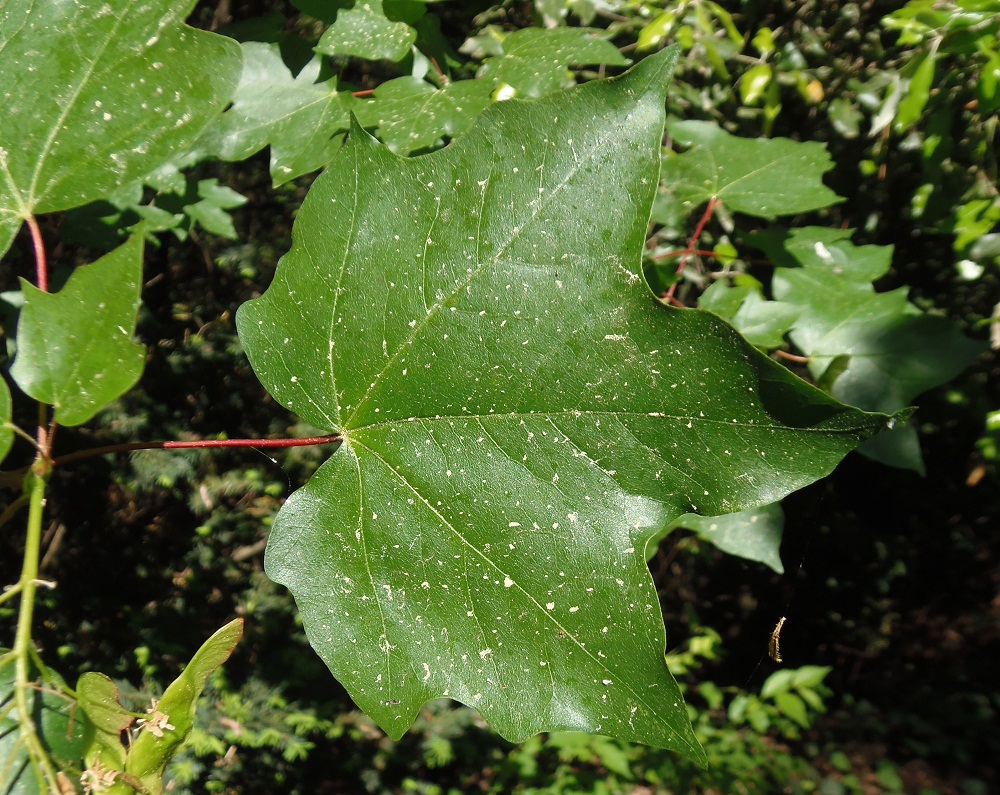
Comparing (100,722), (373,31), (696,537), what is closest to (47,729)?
(100,722)

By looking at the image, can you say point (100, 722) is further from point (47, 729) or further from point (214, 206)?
point (214, 206)

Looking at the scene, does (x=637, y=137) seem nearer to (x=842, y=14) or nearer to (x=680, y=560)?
(x=842, y=14)

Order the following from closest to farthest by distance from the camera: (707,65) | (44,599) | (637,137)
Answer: (637,137) < (707,65) < (44,599)

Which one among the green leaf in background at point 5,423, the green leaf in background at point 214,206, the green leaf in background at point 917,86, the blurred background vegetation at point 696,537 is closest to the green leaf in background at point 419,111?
the blurred background vegetation at point 696,537

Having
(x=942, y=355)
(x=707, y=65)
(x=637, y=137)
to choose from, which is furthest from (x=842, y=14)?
(x=637, y=137)

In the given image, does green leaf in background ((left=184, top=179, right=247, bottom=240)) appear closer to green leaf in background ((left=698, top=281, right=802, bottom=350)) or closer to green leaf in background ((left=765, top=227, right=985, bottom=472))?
green leaf in background ((left=698, top=281, right=802, bottom=350))

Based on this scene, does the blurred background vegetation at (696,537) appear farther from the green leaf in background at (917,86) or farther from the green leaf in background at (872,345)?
the green leaf in background at (872,345)

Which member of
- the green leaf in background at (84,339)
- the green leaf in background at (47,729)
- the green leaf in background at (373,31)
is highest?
the green leaf in background at (373,31)
